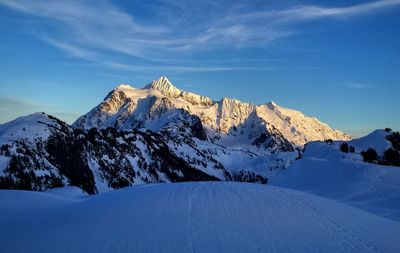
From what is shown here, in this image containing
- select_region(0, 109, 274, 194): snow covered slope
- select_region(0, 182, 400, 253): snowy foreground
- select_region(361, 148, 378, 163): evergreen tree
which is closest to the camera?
select_region(0, 182, 400, 253): snowy foreground

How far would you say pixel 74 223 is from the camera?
15414 mm

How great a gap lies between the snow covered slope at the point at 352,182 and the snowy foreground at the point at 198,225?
30.1 feet

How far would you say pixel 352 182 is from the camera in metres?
35.0

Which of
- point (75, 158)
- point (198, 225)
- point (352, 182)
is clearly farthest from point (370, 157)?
point (75, 158)

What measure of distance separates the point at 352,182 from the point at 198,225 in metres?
23.9

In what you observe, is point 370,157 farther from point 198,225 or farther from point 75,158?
point 75,158

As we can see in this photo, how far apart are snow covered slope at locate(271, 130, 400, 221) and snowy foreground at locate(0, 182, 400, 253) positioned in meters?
9.19

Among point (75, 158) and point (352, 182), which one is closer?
point (352, 182)

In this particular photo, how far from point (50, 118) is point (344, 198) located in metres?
83.2

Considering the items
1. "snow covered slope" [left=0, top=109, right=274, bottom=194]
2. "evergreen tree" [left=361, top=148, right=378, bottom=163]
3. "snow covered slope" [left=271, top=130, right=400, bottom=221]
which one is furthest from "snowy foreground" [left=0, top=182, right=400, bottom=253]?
"evergreen tree" [left=361, top=148, right=378, bottom=163]

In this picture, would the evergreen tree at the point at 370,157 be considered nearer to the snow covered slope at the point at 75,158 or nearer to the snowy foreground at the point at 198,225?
the snowy foreground at the point at 198,225

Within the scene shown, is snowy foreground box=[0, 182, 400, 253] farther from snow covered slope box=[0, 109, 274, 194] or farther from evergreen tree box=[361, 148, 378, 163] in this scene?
evergreen tree box=[361, 148, 378, 163]

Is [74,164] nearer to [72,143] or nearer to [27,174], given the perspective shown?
[72,143]

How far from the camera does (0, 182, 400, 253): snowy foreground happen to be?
13.1 meters
